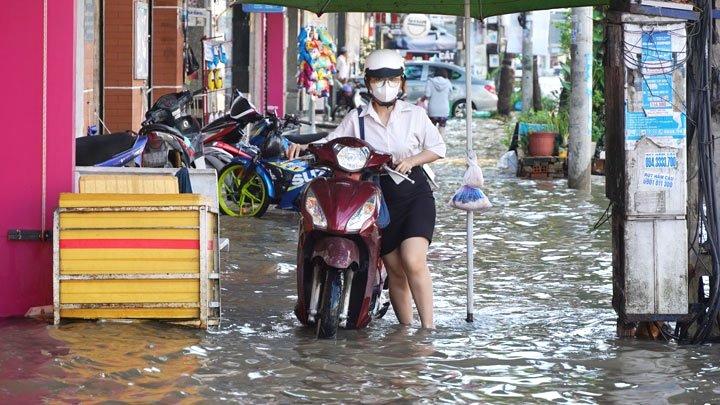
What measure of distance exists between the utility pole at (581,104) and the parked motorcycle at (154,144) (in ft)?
23.6

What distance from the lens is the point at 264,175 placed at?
49.2ft

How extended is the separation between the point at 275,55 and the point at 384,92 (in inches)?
839

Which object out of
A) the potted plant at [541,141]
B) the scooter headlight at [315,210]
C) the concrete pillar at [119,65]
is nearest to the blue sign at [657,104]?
the scooter headlight at [315,210]

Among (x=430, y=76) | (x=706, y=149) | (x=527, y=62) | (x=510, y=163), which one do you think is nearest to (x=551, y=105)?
(x=527, y=62)

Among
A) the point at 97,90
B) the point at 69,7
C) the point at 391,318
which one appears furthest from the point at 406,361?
the point at 97,90

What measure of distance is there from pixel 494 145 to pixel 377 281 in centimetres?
2102

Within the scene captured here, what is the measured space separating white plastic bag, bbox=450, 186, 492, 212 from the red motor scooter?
2.61 feet

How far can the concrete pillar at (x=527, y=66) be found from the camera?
114ft

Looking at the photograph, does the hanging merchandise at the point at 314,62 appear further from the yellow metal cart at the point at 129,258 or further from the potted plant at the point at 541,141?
the yellow metal cart at the point at 129,258

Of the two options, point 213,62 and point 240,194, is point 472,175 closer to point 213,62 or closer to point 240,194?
point 240,194

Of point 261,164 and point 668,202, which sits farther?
point 261,164

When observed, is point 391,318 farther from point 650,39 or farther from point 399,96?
point 650,39

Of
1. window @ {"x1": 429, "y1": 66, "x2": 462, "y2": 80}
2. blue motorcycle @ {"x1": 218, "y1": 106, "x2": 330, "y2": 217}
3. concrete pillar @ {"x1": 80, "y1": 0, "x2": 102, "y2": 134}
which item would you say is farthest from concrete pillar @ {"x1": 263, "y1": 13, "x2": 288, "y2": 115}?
blue motorcycle @ {"x1": 218, "y1": 106, "x2": 330, "y2": 217}

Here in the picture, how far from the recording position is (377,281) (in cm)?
870
